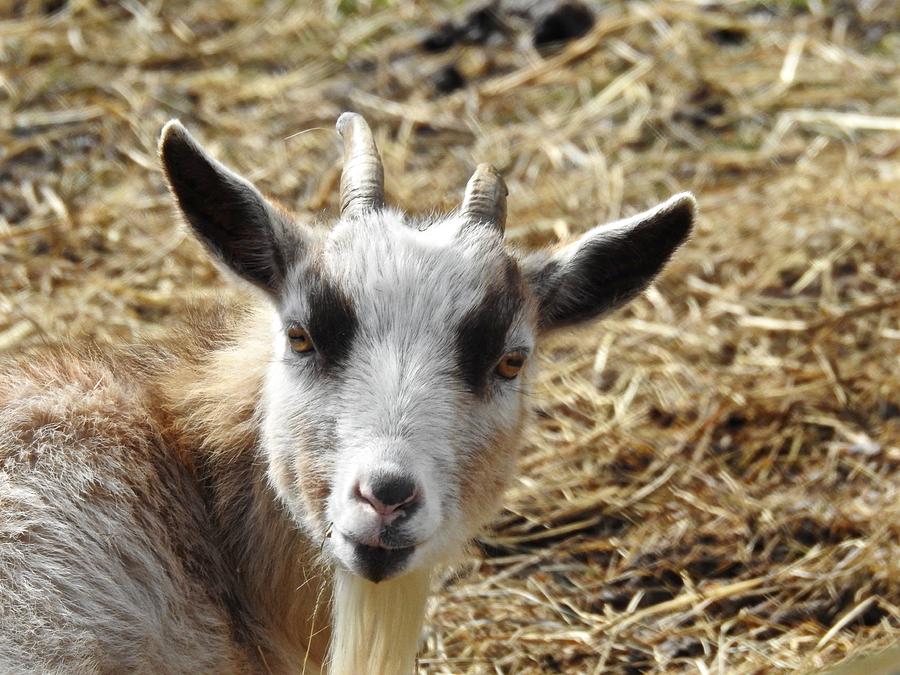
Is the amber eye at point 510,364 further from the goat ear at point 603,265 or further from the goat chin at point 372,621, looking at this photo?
the goat chin at point 372,621

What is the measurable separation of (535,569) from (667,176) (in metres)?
3.61

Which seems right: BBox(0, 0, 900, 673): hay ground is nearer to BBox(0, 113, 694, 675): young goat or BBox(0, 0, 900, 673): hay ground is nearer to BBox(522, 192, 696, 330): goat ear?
BBox(522, 192, 696, 330): goat ear

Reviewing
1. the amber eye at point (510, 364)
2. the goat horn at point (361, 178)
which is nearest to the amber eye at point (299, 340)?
the goat horn at point (361, 178)

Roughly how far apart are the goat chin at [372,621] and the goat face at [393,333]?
0.63ft

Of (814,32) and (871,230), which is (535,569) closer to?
(871,230)

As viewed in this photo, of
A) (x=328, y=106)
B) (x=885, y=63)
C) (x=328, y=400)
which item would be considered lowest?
(x=885, y=63)

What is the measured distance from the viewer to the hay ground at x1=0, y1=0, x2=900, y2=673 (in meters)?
5.58

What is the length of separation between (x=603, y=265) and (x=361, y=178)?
3.01 ft

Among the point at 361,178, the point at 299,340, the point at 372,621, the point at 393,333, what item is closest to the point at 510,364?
the point at 393,333

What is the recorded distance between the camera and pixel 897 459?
20.7 feet

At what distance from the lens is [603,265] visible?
4.64 meters

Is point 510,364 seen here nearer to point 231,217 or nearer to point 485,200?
point 485,200

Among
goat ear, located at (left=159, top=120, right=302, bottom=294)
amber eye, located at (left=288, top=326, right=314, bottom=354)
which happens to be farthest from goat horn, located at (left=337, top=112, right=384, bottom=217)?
amber eye, located at (left=288, top=326, right=314, bottom=354)

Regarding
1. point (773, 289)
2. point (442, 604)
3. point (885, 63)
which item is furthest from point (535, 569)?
point (885, 63)
